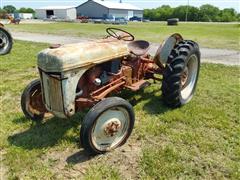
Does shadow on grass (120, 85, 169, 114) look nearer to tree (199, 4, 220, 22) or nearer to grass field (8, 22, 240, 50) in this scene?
grass field (8, 22, 240, 50)

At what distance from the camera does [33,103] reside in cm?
443

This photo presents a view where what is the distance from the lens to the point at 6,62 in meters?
9.06

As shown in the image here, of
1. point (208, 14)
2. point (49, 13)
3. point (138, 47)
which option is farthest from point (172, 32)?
point (49, 13)

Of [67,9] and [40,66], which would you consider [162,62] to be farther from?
[67,9]

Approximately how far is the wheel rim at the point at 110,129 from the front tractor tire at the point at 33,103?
113 cm

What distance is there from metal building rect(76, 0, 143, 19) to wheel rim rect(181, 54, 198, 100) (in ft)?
204

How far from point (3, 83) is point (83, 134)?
13.1 feet

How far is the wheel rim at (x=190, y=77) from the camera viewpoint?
5.37 m

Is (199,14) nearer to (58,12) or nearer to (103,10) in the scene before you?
(103,10)

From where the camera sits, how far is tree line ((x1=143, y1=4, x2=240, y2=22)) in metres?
66.4

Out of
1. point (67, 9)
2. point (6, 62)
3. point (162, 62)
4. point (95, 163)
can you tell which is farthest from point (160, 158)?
point (67, 9)

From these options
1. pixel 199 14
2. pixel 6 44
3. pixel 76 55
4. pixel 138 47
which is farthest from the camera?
pixel 199 14

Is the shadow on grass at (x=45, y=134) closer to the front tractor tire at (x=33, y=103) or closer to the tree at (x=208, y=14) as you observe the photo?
the front tractor tire at (x=33, y=103)

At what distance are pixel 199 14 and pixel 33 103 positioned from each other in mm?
66432
